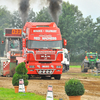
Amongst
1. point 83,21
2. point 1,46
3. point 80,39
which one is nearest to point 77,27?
point 83,21

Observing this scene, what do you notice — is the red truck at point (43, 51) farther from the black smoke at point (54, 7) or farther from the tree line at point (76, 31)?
the tree line at point (76, 31)

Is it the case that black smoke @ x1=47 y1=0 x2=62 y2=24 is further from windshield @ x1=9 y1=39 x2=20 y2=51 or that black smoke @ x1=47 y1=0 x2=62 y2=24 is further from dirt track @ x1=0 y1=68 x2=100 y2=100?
dirt track @ x1=0 y1=68 x2=100 y2=100

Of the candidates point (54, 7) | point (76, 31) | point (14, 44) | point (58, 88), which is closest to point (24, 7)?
point (54, 7)

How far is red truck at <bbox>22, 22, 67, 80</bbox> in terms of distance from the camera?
71.7ft

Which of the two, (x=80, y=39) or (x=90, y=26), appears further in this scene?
(x=90, y=26)

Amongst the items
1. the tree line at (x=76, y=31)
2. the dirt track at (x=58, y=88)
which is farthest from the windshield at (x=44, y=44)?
the tree line at (x=76, y=31)

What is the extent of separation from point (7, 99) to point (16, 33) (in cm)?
1971

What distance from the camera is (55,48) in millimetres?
21984

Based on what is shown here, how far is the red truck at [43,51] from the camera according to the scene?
2186cm

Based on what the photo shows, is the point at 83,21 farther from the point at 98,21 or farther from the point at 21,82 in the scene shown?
the point at 21,82

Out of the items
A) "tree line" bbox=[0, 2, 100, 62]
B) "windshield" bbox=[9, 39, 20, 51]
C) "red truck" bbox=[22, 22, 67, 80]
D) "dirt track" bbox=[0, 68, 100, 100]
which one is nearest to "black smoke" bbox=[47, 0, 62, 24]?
"windshield" bbox=[9, 39, 20, 51]

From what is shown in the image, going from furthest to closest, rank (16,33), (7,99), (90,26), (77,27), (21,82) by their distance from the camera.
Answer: (77,27), (90,26), (16,33), (21,82), (7,99)

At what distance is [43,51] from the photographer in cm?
2183

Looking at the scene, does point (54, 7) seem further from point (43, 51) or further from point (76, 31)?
point (76, 31)
